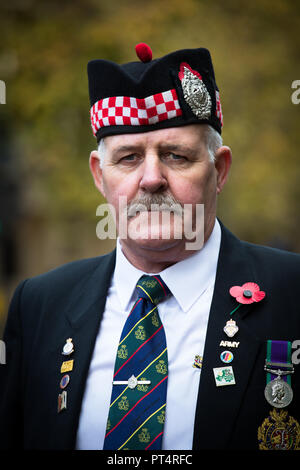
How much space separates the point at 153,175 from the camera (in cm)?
232

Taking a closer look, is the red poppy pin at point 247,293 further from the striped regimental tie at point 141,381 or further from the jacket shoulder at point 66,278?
the jacket shoulder at point 66,278

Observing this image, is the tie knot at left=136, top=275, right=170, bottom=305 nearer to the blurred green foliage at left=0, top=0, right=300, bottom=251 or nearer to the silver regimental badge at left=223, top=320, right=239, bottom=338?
the silver regimental badge at left=223, top=320, right=239, bottom=338

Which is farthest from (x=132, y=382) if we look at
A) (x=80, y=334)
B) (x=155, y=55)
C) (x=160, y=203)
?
(x=155, y=55)

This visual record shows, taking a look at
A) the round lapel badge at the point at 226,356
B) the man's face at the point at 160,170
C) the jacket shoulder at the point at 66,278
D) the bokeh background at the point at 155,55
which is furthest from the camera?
the bokeh background at the point at 155,55

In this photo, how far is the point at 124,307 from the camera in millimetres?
2535

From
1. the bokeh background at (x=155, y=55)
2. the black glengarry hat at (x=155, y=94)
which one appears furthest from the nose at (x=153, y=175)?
the bokeh background at (x=155, y=55)

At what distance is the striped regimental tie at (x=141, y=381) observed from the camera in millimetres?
2211

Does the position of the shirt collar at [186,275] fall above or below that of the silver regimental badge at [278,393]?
above

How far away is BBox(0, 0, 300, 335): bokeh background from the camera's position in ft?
21.3

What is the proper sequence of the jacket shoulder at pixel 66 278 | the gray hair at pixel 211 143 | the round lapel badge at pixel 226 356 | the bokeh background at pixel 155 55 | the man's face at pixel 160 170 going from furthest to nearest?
the bokeh background at pixel 155 55 < the jacket shoulder at pixel 66 278 < the gray hair at pixel 211 143 < the man's face at pixel 160 170 < the round lapel badge at pixel 226 356

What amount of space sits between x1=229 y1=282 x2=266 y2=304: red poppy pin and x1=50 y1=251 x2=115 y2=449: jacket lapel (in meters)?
0.64

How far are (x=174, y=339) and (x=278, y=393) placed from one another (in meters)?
0.48

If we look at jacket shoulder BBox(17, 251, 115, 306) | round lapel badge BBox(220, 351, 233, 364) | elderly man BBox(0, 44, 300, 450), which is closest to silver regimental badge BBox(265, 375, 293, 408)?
elderly man BBox(0, 44, 300, 450)
